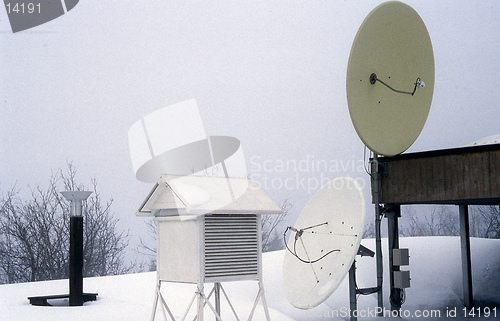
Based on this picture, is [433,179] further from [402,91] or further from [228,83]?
[228,83]

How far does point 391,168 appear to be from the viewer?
9734mm

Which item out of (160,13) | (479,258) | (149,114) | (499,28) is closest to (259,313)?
(479,258)

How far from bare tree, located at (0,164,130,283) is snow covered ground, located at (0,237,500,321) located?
8864 millimetres

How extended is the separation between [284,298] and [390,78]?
182 inches

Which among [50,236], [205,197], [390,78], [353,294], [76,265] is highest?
[390,78]

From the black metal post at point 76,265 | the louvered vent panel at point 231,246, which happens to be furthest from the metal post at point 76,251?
the louvered vent panel at point 231,246

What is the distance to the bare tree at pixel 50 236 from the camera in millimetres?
20797

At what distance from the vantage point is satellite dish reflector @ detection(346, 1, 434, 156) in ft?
26.8

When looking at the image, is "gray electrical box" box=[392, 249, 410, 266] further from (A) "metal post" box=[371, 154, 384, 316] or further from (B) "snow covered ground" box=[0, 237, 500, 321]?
(B) "snow covered ground" box=[0, 237, 500, 321]

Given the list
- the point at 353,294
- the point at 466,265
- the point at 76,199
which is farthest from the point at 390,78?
the point at 76,199

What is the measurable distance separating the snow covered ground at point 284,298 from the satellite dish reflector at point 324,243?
4.21 feet

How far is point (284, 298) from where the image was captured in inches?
426

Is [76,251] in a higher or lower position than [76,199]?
lower

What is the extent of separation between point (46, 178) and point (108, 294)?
1219 cm
